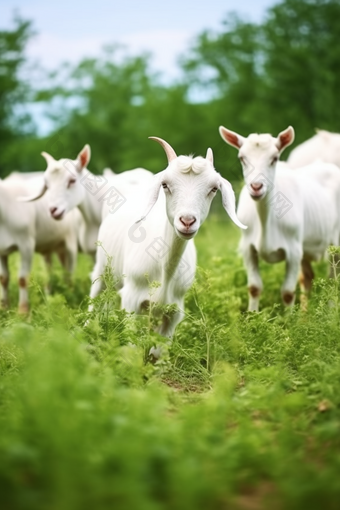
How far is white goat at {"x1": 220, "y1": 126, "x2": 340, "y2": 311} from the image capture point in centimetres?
747

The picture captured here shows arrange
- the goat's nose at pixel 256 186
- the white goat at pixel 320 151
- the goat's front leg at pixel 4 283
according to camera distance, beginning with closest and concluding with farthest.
Answer: the goat's nose at pixel 256 186 < the goat's front leg at pixel 4 283 < the white goat at pixel 320 151

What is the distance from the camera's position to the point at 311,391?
4.89 metres

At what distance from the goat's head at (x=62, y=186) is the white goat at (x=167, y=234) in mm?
1955

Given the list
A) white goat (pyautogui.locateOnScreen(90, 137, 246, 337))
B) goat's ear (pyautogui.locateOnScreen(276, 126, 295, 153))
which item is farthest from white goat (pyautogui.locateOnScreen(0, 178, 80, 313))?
goat's ear (pyautogui.locateOnScreen(276, 126, 295, 153))

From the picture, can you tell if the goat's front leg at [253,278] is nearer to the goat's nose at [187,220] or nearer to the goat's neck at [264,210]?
the goat's neck at [264,210]

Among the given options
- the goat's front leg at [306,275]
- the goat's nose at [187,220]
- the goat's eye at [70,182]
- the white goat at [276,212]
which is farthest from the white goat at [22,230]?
the goat's nose at [187,220]

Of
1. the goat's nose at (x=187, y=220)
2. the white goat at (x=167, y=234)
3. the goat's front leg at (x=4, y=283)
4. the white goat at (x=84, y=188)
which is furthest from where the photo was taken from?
the goat's front leg at (x=4, y=283)

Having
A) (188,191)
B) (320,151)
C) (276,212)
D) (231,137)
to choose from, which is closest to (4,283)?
(231,137)

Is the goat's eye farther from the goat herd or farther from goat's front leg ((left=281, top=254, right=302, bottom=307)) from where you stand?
goat's front leg ((left=281, top=254, right=302, bottom=307))

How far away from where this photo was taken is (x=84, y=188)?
928 centimetres

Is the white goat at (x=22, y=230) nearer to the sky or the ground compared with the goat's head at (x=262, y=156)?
nearer to the ground

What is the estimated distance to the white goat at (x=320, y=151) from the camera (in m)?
11.6

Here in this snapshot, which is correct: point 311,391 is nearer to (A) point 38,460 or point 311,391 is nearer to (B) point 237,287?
(A) point 38,460

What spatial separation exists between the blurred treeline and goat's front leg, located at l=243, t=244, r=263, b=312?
33.6 ft
